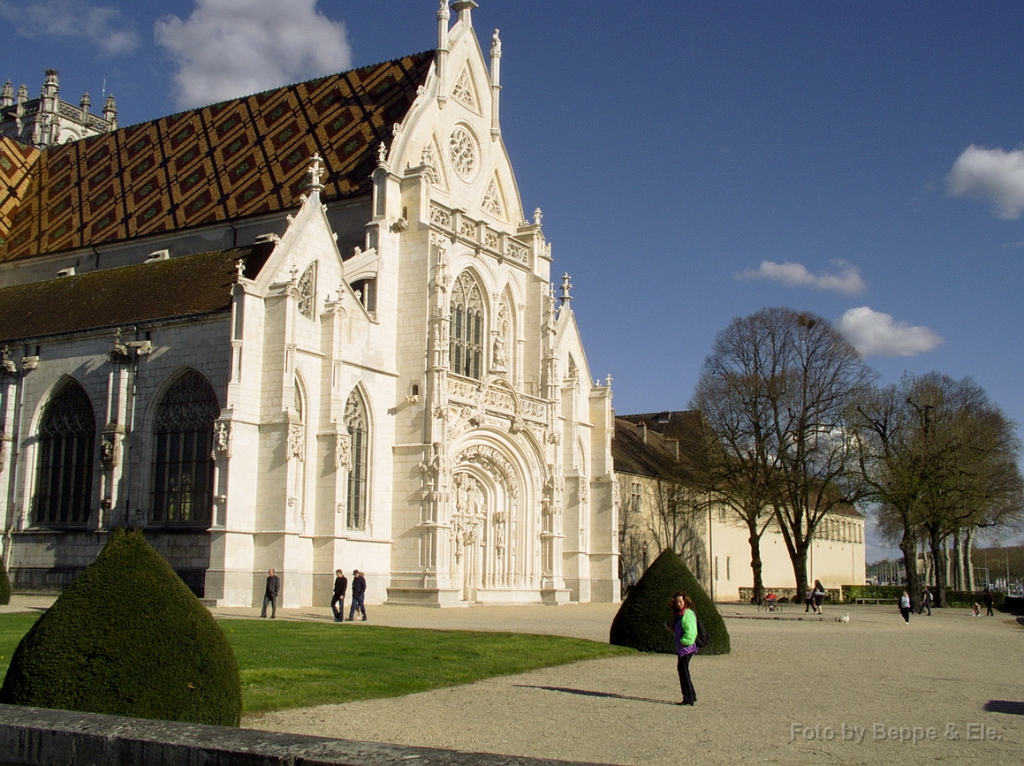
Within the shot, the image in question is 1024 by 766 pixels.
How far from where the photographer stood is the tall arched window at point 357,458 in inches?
1170

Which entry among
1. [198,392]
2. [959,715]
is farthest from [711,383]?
[959,715]

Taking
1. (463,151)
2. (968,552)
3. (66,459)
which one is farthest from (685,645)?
(968,552)

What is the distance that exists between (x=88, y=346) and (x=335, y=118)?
11.8 metres

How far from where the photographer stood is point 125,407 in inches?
1121

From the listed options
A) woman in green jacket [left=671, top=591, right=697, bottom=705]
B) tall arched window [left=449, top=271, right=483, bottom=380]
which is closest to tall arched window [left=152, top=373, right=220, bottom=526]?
tall arched window [left=449, top=271, right=483, bottom=380]

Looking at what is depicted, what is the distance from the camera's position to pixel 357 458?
98.5 feet

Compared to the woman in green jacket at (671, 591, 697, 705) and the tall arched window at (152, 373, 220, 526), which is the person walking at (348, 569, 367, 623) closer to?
the tall arched window at (152, 373, 220, 526)

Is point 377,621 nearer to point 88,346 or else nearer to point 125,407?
point 125,407

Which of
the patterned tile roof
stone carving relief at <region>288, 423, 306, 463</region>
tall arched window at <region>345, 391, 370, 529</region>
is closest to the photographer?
stone carving relief at <region>288, 423, 306, 463</region>

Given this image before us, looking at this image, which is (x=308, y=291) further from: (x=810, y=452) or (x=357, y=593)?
(x=810, y=452)

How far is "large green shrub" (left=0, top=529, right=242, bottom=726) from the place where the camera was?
25.3ft

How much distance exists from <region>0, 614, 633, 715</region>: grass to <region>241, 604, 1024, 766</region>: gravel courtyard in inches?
16.7

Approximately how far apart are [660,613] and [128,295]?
19.9 meters

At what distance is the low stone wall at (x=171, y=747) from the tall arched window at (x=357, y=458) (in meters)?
23.7
